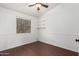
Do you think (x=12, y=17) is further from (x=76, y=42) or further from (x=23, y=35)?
(x=76, y=42)

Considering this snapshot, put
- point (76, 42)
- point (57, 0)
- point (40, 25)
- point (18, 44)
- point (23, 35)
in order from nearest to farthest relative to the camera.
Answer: point (57, 0), point (76, 42), point (18, 44), point (23, 35), point (40, 25)

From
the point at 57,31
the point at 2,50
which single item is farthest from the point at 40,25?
the point at 2,50

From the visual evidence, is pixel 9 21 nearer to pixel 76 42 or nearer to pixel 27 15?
pixel 27 15

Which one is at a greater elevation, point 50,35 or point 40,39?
point 50,35

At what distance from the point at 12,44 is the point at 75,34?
2768 mm

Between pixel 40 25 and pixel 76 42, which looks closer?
pixel 76 42

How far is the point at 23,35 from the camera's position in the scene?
12.9ft

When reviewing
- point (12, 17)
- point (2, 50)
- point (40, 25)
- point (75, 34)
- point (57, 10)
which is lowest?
point (2, 50)

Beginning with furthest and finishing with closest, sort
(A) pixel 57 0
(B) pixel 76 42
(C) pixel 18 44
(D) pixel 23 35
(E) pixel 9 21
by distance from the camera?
(D) pixel 23 35 < (C) pixel 18 44 < (E) pixel 9 21 < (B) pixel 76 42 < (A) pixel 57 0

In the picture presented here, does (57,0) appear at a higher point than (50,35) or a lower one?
higher

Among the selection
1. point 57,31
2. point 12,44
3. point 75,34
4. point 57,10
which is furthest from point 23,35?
point 75,34

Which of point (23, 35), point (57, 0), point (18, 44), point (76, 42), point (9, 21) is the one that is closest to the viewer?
point (57, 0)

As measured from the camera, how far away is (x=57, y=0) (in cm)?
81

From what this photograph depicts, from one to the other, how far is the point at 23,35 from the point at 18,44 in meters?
0.56
